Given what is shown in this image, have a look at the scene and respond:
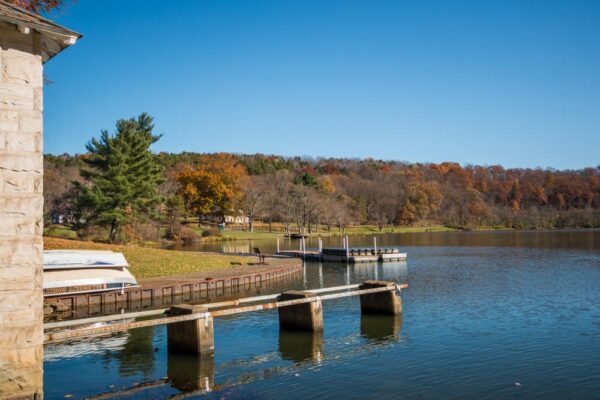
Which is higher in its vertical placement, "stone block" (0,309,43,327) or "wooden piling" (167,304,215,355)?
"stone block" (0,309,43,327)

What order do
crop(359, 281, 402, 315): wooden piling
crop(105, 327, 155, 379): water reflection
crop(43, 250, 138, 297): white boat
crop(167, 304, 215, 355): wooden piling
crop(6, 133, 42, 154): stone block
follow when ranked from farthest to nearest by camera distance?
crop(43, 250, 138, 297): white boat < crop(359, 281, 402, 315): wooden piling < crop(167, 304, 215, 355): wooden piling < crop(105, 327, 155, 379): water reflection < crop(6, 133, 42, 154): stone block

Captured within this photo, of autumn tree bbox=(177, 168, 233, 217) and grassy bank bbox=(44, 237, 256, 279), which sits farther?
autumn tree bbox=(177, 168, 233, 217)

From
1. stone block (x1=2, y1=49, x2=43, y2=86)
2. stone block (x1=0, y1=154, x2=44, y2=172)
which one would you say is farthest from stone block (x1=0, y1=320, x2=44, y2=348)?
stone block (x1=2, y1=49, x2=43, y2=86)

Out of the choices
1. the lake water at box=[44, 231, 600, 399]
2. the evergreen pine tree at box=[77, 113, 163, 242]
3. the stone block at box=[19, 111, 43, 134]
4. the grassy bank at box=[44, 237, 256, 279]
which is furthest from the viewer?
the evergreen pine tree at box=[77, 113, 163, 242]

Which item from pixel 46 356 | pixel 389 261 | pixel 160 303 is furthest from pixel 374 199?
pixel 46 356

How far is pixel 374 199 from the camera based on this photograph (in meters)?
126

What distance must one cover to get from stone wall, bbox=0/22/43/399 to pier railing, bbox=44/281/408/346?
6.69 feet

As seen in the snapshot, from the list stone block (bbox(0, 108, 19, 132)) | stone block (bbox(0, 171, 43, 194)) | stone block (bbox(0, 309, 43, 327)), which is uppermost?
stone block (bbox(0, 108, 19, 132))

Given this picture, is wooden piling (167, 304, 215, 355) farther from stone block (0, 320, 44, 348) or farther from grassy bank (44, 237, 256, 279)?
grassy bank (44, 237, 256, 279)

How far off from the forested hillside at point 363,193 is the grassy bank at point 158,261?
2987 centimetres

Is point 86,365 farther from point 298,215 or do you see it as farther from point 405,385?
point 298,215

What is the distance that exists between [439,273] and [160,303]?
1984 centimetres

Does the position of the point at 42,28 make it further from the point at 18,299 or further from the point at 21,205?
the point at 18,299

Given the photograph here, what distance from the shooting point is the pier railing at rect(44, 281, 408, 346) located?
485 inches
